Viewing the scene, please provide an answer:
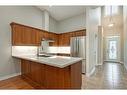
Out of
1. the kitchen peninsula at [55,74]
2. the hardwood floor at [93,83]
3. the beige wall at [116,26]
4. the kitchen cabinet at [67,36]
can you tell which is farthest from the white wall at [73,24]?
the kitchen peninsula at [55,74]

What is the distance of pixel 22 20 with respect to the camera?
5.22 m

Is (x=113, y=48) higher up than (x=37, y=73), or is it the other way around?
(x=113, y=48)

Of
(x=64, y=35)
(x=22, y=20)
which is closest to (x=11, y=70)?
(x=22, y=20)

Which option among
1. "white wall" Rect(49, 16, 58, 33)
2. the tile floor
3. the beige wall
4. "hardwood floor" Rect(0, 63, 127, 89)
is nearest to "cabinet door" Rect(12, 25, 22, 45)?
"hardwood floor" Rect(0, 63, 127, 89)

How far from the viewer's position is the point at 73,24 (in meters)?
6.87

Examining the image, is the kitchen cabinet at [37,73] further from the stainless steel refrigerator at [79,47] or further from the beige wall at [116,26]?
the beige wall at [116,26]

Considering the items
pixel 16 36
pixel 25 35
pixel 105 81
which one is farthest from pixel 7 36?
pixel 105 81

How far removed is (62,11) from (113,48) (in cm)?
613

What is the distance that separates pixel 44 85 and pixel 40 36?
3096 millimetres

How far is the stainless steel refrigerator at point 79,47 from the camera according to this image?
17.0ft

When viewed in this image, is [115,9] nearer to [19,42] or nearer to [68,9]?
[68,9]

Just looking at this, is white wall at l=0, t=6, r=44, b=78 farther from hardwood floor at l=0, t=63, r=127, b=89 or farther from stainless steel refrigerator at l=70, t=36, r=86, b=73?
stainless steel refrigerator at l=70, t=36, r=86, b=73

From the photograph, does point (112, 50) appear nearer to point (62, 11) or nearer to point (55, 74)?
point (62, 11)

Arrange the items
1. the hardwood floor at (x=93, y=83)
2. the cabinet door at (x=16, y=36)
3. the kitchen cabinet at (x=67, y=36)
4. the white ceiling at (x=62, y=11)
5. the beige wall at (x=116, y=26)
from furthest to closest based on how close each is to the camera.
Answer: the beige wall at (x=116, y=26)
the white ceiling at (x=62, y=11)
the kitchen cabinet at (x=67, y=36)
the cabinet door at (x=16, y=36)
the hardwood floor at (x=93, y=83)
